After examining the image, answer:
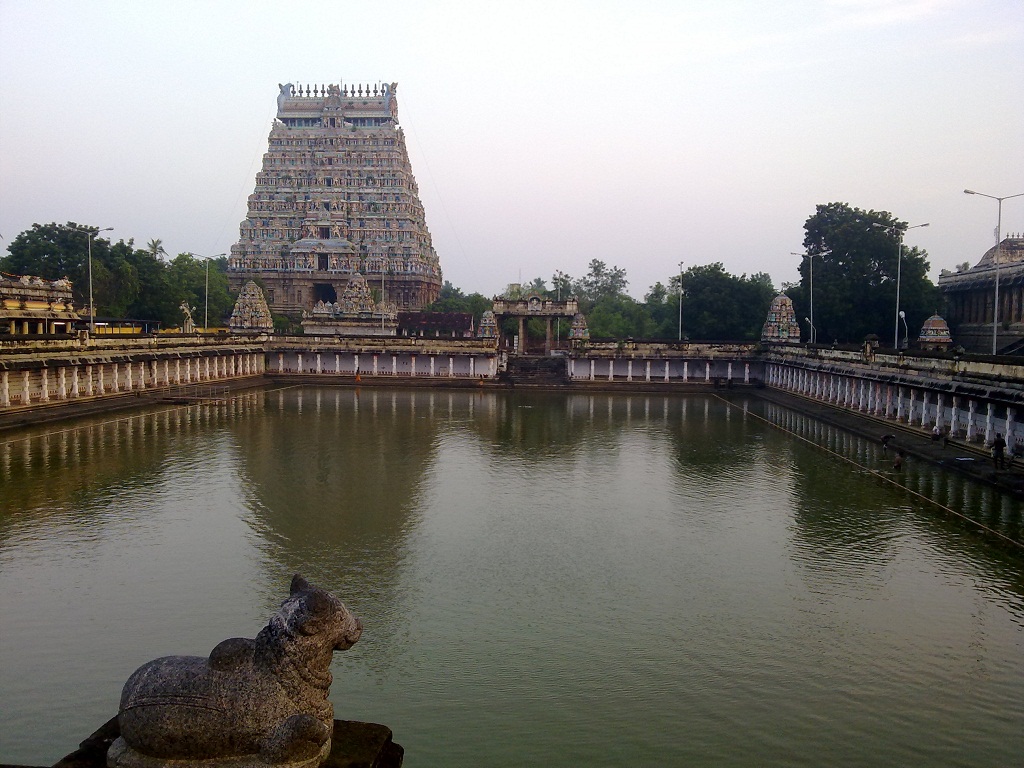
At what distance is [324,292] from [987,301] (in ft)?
229

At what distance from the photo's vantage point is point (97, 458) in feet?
91.1

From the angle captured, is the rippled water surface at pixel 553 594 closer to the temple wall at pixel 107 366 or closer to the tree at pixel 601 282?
the temple wall at pixel 107 366

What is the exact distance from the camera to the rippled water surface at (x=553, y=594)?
10.6 metres

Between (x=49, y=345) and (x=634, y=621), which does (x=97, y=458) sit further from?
(x=634, y=621)

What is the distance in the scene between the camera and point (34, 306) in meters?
55.0

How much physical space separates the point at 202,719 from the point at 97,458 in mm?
23860

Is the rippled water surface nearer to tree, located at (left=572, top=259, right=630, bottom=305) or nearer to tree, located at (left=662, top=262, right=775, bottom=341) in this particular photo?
tree, located at (left=662, top=262, right=775, bottom=341)

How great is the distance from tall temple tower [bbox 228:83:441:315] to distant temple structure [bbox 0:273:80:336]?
1584 inches

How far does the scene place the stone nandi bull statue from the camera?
6566 mm

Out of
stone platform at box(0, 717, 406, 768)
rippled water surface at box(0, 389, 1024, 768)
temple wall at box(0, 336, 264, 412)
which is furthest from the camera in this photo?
temple wall at box(0, 336, 264, 412)

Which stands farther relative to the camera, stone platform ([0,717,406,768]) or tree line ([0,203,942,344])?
tree line ([0,203,942,344])

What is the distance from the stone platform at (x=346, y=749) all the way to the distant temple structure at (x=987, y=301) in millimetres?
52696

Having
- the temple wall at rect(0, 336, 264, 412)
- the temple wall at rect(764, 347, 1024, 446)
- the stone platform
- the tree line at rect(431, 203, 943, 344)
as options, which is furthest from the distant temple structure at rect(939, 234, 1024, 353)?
the stone platform

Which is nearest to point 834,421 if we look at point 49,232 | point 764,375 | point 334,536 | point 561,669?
point 764,375
